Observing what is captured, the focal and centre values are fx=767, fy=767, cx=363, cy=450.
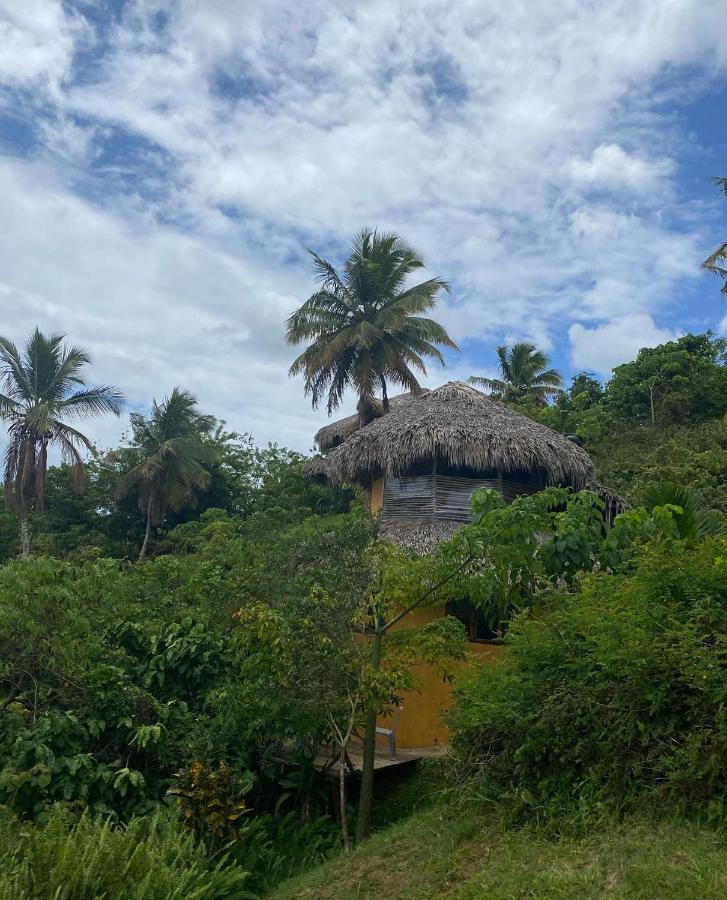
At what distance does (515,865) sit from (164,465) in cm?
2211

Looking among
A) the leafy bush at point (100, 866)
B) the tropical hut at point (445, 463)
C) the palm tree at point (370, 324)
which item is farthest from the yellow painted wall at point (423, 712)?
the palm tree at point (370, 324)

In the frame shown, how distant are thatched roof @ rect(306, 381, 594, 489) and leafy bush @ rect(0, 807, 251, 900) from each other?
325 inches

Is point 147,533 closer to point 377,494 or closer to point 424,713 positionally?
point 377,494

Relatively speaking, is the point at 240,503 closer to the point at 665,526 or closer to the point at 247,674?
the point at 247,674

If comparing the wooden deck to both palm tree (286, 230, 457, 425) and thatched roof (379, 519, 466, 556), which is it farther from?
palm tree (286, 230, 457, 425)

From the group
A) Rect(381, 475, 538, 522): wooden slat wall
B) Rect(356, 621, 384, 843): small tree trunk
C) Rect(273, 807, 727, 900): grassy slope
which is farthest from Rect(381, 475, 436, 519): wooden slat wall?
Rect(273, 807, 727, 900): grassy slope

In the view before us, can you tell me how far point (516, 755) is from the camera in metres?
6.25

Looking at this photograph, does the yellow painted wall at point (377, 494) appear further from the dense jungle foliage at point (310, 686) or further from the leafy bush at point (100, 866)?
the leafy bush at point (100, 866)

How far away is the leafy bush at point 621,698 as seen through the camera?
208 inches

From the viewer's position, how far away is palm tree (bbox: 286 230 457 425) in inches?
828

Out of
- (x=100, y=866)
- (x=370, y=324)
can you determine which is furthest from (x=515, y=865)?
(x=370, y=324)

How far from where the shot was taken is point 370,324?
20.9 meters

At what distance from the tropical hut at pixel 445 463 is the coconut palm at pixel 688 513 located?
14.8 feet

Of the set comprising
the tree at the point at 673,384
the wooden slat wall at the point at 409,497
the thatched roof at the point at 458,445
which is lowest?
the wooden slat wall at the point at 409,497
